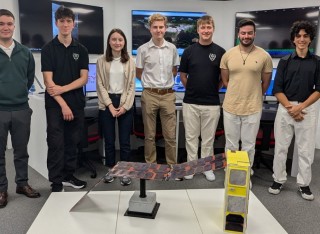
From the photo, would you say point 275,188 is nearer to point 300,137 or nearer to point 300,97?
point 300,137

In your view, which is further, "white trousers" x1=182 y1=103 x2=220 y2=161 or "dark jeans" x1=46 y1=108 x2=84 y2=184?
"white trousers" x1=182 y1=103 x2=220 y2=161

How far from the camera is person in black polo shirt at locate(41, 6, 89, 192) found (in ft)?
8.50

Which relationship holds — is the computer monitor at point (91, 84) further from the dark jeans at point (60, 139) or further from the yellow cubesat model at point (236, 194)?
the yellow cubesat model at point (236, 194)

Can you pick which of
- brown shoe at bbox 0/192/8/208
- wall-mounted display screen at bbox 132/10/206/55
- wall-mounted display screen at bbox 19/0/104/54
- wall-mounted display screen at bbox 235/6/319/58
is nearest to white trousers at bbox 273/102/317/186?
wall-mounted display screen at bbox 235/6/319/58

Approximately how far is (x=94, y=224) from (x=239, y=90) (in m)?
1.76

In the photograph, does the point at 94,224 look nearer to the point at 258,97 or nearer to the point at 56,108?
the point at 56,108

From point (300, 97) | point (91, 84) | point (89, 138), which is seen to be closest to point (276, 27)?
point (300, 97)

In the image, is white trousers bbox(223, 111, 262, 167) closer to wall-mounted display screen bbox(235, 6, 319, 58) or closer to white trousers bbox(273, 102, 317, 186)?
white trousers bbox(273, 102, 317, 186)

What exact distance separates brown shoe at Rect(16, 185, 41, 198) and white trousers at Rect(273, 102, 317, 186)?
227 cm

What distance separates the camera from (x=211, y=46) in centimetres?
305

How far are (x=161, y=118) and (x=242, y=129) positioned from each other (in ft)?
2.74

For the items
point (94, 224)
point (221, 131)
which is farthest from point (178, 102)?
point (94, 224)

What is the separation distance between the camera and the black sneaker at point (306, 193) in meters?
2.86

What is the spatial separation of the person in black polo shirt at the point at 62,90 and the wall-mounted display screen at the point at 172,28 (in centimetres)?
201
